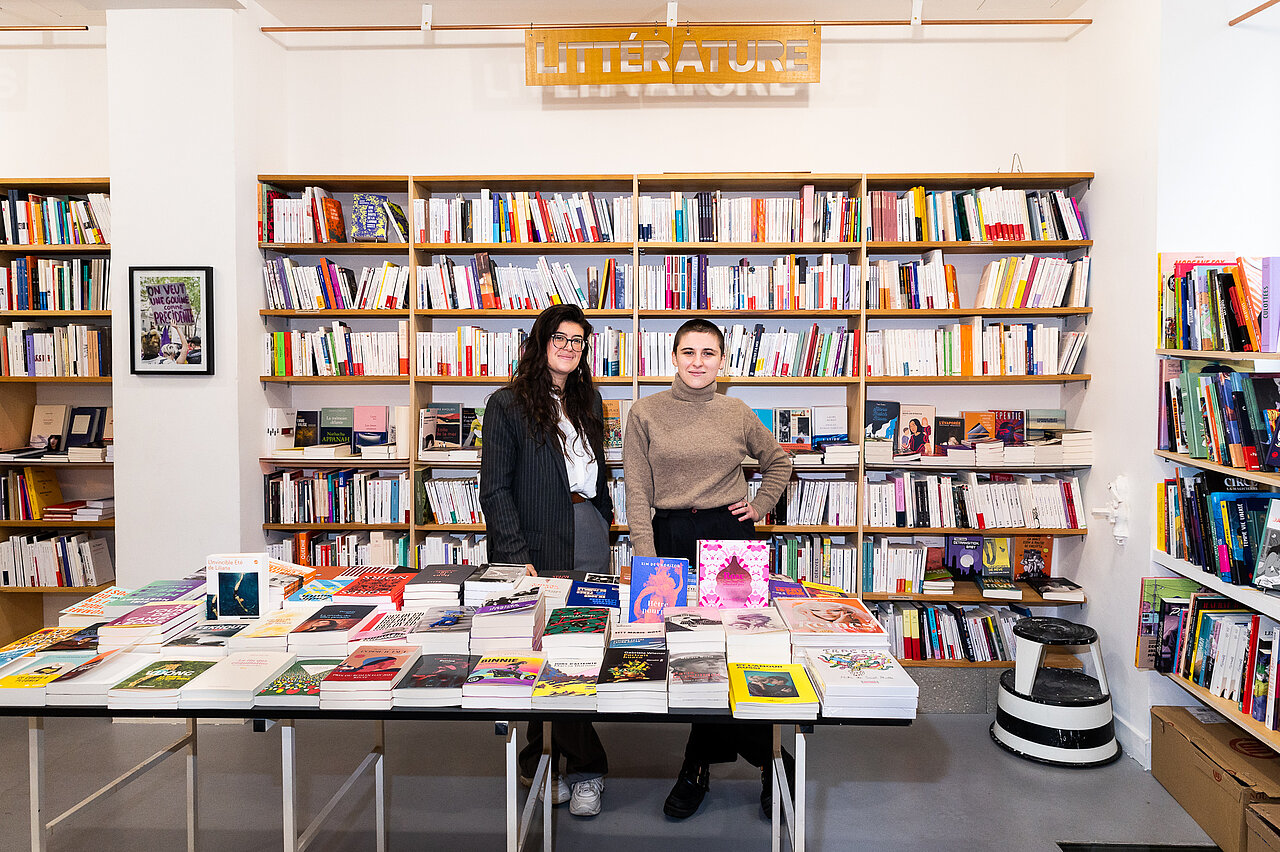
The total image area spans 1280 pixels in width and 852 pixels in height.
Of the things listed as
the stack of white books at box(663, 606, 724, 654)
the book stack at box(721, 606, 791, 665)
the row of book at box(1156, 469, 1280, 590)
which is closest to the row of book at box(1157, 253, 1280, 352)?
the row of book at box(1156, 469, 1280, 590)

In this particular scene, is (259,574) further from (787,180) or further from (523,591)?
(787,180)

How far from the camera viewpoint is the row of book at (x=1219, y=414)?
2.61m

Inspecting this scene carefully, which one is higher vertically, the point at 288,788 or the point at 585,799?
the point at 288,788

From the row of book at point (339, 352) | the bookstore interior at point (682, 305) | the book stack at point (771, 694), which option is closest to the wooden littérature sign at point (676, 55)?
the bookstore interior at point (682, 305)

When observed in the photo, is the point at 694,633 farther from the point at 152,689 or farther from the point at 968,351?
the point at 968,351

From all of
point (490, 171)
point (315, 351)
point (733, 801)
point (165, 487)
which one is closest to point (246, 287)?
point (315, 351)

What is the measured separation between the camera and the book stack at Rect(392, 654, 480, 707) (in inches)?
74.6

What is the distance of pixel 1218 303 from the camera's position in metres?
2.85

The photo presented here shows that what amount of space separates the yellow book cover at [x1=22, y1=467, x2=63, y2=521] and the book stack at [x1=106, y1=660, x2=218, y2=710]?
305 centimetres

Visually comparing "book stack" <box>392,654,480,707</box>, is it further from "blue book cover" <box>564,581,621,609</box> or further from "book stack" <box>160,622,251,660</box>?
"book stack" <box>160,622,251,660</box>

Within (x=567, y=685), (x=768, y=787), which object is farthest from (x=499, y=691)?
(x=768, y=787)

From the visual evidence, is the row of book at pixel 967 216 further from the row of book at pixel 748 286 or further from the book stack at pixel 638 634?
the book stack at pixel 638 634

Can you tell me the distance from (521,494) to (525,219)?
1766mm

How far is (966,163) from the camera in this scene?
431 centimetres
